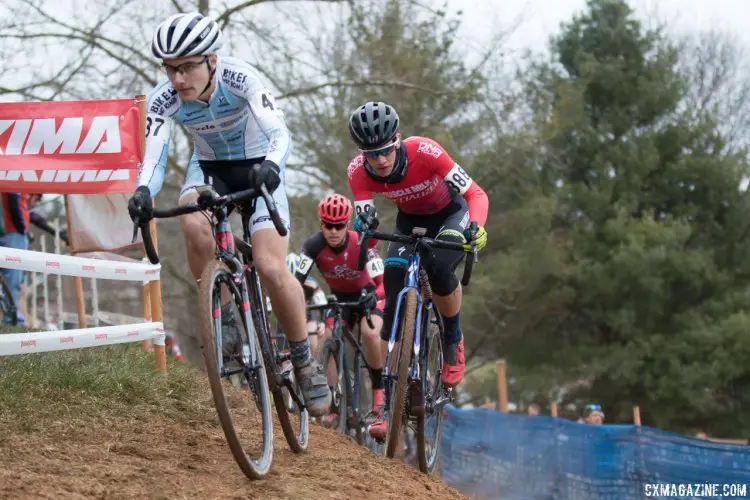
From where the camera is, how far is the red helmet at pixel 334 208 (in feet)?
30.8

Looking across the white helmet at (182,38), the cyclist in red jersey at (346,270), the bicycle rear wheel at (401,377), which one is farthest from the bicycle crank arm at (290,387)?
the cyclist in red jersey at (346,270)

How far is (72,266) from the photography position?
695 centimetres

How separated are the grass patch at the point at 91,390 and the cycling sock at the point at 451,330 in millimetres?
Answer: 1747

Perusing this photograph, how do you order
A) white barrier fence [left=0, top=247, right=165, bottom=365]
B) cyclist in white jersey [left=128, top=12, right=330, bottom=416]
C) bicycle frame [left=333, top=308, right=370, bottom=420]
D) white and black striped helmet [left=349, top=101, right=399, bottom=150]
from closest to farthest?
1. cyclist in white jersey [left=128, top=12, right=330, bottom=416]
2. white barrier fence [left=0, top=247, right=165, bottom=365]
3. white and black striped helmet [left=349, top=101, right=399, bottom=150]
4. bicycle frame [left=333, top=308, right=370, bottom=420]

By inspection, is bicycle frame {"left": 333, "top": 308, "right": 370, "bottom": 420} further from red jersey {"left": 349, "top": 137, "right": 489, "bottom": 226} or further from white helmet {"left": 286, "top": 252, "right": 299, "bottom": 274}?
red jersey {"left": 349, "top": 137, "right": 489, "bottom": 226}

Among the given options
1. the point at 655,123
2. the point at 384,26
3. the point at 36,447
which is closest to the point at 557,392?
the point at 655,123

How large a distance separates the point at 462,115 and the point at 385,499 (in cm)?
1758

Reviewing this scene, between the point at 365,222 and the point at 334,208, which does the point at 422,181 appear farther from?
the point at 334,208

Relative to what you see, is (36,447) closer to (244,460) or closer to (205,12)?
(244,460)

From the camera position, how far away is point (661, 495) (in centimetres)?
1144

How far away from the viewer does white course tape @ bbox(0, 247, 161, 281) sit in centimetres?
634

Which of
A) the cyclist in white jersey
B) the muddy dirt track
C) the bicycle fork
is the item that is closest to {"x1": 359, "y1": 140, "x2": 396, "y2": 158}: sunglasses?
the bicycle fork

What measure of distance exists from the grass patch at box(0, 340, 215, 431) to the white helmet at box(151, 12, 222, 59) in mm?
2176

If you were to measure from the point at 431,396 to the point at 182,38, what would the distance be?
320 cm
